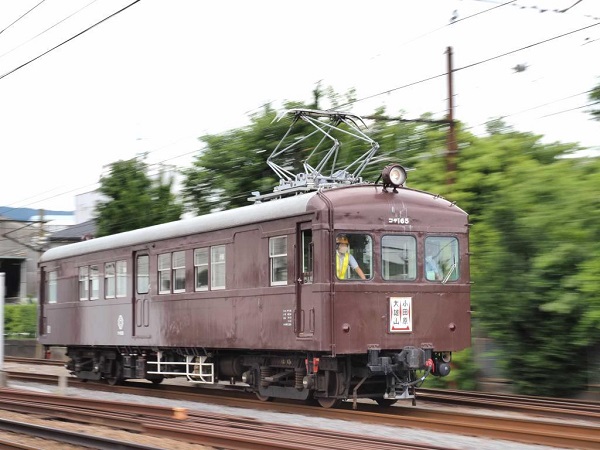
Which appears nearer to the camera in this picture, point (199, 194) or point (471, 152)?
point (471, 152)

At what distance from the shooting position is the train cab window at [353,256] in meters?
12.8

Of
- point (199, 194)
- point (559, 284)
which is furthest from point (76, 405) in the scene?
point (199, 194)

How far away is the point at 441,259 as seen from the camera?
13883 millimetres

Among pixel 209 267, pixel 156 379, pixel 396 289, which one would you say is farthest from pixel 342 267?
pixel 156 379

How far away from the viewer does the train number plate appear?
43.1ft

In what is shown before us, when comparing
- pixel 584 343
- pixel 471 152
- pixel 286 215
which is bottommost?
pixel 584 343

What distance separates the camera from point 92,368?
21094 mm

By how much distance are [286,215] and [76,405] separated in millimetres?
4519

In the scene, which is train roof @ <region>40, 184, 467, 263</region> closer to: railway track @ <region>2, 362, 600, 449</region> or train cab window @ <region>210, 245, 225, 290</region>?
train cab window @ <region>210, 245, 225, 290</region>

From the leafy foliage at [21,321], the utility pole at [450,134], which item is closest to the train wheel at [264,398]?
the utility pole at [450,134]

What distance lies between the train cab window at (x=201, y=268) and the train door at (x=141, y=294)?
2.03 m

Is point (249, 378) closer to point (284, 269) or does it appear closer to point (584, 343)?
point (284, 269)

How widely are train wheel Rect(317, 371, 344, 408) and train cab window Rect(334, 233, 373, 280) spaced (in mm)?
1511

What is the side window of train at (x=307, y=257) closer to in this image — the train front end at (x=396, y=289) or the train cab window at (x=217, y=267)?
the train front end at (x=396, y=289)
